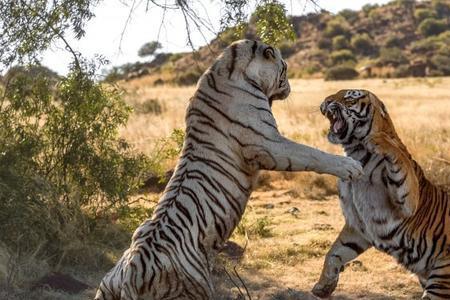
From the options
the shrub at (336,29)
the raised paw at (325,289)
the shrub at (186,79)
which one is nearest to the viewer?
the raised paw at (325,289)

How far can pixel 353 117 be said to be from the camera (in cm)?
690

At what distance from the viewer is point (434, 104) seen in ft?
89.8

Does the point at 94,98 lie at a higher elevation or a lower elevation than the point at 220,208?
higher

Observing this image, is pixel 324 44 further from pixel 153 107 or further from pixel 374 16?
pixel 153 107

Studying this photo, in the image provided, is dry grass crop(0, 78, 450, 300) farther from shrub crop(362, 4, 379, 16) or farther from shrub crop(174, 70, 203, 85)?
shrub crop(362, 4, 379, 16)

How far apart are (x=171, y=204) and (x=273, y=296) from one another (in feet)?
8.99

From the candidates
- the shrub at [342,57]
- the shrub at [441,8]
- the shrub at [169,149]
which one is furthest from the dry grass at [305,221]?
the shrub at [441,8]

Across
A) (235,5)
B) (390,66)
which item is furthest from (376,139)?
(390,66)

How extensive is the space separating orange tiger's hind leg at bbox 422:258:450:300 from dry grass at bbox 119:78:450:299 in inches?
40.8

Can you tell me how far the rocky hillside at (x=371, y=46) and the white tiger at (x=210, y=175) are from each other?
123ft

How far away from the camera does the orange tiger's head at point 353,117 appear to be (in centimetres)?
689

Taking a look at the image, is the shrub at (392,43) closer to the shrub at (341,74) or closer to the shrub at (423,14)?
the shrub at (423,14)

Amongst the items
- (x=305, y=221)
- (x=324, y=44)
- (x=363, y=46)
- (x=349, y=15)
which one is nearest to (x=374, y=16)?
(x=349, y=15)

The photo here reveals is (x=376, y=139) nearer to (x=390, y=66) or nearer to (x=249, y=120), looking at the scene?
(x=249, y=120)
